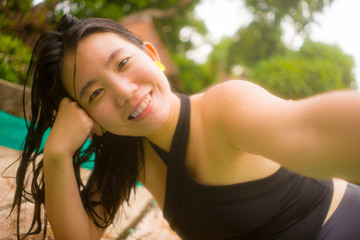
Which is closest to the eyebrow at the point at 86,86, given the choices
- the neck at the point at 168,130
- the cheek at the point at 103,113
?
the cheek at the point at 103,113

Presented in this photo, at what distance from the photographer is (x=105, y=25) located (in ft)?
5.29

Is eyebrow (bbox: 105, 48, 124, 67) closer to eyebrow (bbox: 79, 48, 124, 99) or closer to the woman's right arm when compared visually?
eyebrow (bbox: 79, 48, 124, 99)

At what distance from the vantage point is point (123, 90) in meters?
1.46

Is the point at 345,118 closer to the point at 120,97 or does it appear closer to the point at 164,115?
the point at 164,115

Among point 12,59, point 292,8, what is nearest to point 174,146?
point 12,59

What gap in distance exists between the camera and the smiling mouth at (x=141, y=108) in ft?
4.93

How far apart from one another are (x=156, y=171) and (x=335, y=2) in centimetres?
2438

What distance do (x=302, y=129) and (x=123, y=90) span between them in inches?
37.1

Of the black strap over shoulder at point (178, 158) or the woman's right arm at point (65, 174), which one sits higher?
the black strap over shoulder at point (178, 158)

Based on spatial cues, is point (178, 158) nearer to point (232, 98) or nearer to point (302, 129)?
point (232, 98)

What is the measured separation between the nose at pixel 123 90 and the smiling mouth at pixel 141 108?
76 mm

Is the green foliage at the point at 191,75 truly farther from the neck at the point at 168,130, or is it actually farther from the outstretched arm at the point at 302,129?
the outstretched arm at the point at 302,129

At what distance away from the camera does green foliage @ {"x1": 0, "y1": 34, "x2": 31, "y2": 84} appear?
4867 mm

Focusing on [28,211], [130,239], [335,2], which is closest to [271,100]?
[130,239]
